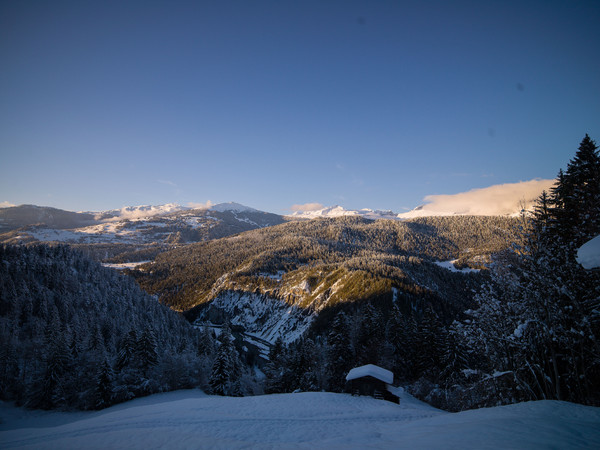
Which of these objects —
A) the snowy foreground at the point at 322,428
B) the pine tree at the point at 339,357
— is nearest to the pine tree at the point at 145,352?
the snowy foreground at the point at 322,428

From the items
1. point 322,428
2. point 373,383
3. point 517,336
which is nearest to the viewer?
point 517,336

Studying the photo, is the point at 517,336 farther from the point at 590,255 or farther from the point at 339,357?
the point at 339,357

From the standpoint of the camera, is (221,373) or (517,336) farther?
(221,373)

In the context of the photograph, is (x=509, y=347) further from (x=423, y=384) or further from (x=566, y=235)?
(x=423, y=384)

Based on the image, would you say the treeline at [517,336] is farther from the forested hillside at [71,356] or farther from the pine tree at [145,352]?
the pine tree at [145,352]

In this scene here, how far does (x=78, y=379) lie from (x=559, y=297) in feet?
186

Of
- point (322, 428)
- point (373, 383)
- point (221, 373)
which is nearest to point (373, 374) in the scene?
point (373, 383)

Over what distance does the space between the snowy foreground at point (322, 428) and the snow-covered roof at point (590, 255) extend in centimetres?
539

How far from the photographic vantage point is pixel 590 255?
27.7ft

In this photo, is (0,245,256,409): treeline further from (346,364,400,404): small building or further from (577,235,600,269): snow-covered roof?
(577,235,600,269): snow-covered roof

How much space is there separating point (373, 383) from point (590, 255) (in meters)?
31.0

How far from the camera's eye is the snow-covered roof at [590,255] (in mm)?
8219

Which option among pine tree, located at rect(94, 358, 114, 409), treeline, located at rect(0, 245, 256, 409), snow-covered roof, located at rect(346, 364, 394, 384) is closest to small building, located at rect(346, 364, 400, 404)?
snow-covered roof, located at rect(346, 364, 394, 384)

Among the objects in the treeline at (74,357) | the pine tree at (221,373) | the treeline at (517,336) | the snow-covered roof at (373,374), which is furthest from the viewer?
the treeline at (74,357)
